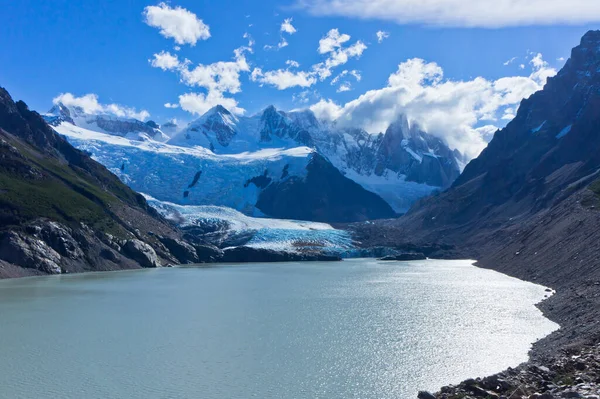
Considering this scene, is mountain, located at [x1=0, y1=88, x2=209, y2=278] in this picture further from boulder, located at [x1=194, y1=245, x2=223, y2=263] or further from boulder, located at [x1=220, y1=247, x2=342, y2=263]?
boulder, located at [x1=220, y1=247, x2=342, y2=263]

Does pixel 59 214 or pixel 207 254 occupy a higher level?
pixel 59 214

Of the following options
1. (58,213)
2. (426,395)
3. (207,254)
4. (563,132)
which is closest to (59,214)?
(58,213)

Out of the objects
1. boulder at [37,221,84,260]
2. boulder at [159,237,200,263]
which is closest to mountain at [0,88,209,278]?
boulder at [37,221,84,260]

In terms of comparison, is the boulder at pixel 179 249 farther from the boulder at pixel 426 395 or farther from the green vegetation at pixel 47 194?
the boulder at pixel 426 395

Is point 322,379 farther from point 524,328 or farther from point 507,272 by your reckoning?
point 507,272

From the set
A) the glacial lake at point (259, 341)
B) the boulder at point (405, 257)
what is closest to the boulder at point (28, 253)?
the glacial lake at point (259, 341)

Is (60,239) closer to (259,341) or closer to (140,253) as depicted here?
(140,253)

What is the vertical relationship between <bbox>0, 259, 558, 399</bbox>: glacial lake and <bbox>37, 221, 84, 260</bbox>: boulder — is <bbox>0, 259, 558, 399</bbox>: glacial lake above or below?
below
